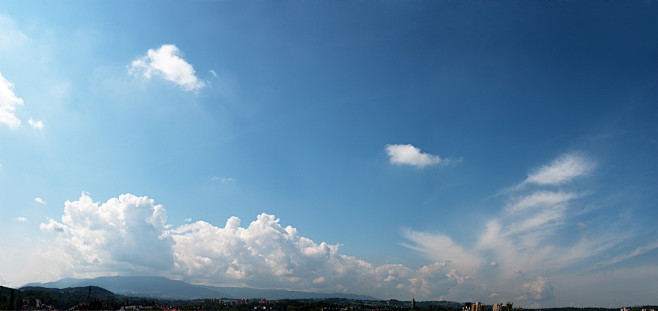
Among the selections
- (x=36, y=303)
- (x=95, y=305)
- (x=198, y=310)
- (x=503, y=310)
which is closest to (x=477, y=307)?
(x=503, y=310)

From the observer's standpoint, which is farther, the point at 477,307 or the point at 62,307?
the point at 62,307

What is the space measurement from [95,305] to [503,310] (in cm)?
14631

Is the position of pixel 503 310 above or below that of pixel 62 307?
above

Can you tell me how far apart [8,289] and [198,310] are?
77400 mm

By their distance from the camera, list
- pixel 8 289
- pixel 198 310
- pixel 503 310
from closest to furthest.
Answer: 1. pixel 503 310
2. pixel 8 289
3. pixel 198 310

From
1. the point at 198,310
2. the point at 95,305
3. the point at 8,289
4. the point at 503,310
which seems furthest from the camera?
the point at 198,310

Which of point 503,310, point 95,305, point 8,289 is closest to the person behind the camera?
point 503,310

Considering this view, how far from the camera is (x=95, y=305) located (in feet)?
526

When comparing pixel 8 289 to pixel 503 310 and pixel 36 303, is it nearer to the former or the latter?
pixel 36 303

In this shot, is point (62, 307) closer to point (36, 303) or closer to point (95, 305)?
point (36, 303)

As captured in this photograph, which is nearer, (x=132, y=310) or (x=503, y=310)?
(x=503, y=310)

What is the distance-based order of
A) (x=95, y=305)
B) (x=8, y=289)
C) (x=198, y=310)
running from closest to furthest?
(x=95, y=305)
(x=8, y=289)
(x=198, y=310)

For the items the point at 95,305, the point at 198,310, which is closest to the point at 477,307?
the point at 198,310

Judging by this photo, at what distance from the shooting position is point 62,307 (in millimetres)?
175125
